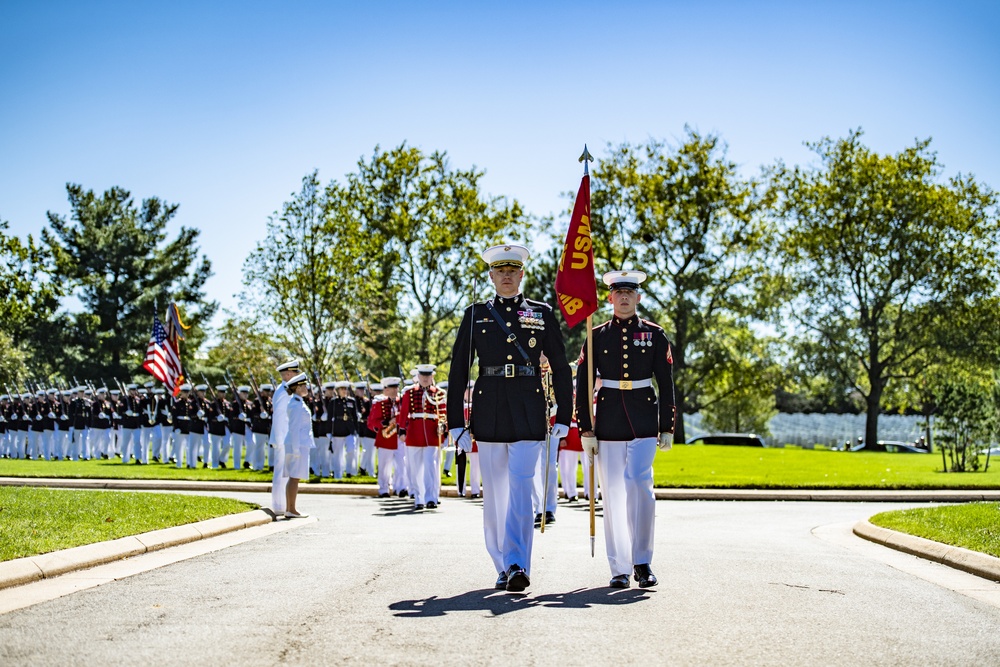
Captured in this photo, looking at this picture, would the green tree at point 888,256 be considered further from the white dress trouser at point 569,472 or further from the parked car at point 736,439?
the white dress trouser at point 569,472

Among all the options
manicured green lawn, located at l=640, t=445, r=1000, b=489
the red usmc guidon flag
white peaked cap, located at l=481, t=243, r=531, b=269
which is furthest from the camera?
manicured green lawn, located at l=640, t=445, r=1000, b=489

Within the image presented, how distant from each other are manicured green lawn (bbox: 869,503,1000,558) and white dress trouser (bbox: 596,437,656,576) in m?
3.41

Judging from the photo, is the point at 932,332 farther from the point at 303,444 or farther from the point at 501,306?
the point at 501,306

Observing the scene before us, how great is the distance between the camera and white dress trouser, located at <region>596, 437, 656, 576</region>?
26.1 feet

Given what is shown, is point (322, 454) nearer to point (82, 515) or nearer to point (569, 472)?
point (569, 472)

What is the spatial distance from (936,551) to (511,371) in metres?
4.89

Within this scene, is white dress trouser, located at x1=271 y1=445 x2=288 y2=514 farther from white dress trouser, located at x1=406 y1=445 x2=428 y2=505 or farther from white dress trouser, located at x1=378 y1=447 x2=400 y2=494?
white dress trouser, located at x1=378 y1=447 x2=400 y2=494

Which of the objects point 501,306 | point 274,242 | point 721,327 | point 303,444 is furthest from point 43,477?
point 721,327

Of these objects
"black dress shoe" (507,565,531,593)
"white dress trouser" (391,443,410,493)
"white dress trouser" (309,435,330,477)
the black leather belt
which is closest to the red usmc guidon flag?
the black leather belt

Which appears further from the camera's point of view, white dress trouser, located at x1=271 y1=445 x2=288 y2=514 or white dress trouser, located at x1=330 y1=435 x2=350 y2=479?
white dress trouser, located at x1=330 y1=435 x2=350 y2=479

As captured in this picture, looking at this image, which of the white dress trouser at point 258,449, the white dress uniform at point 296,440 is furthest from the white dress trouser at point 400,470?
the white dress trouser at point 258,449

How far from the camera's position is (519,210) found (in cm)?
4909

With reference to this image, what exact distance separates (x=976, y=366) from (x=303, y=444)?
42367 millimetres

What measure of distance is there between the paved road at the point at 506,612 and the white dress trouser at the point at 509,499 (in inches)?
11.4
